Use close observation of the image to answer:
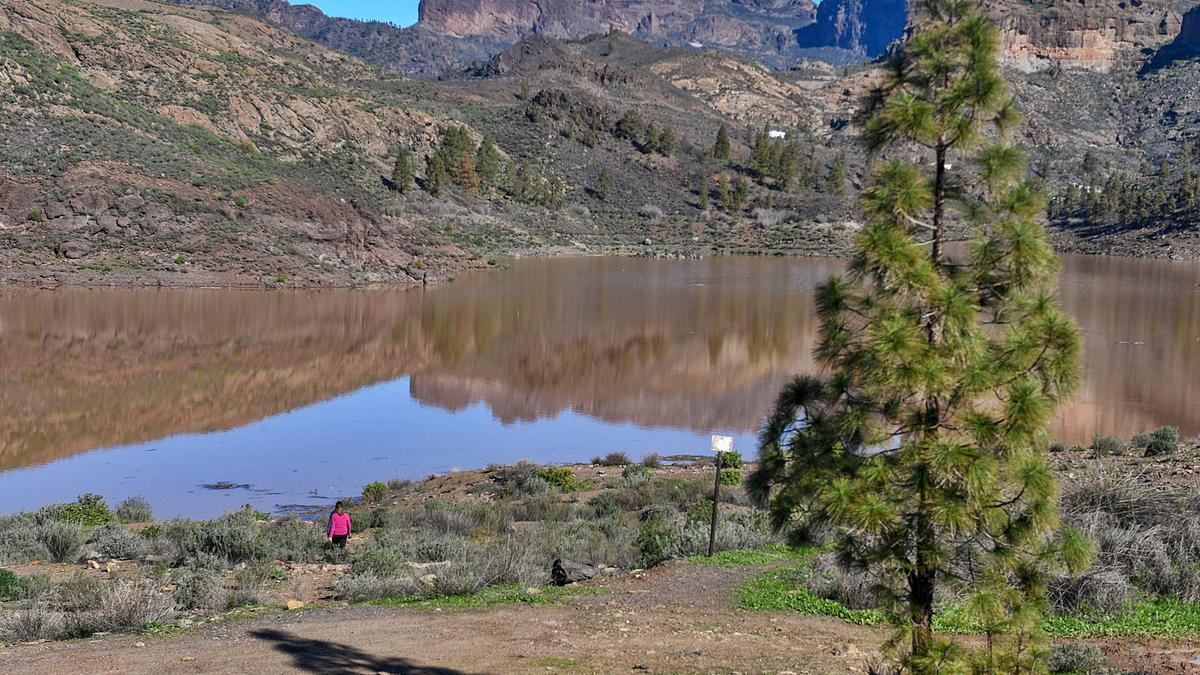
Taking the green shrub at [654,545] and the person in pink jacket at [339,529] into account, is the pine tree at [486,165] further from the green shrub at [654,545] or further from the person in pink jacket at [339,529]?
the green shrub at [654,545]

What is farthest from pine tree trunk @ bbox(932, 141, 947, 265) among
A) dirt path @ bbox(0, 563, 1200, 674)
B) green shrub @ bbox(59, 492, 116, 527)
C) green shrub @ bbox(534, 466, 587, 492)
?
green shrub @ bbox(534, 466, 587, 492)

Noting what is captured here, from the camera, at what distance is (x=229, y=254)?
53.1m

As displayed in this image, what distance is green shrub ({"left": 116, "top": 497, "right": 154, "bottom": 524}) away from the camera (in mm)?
16828

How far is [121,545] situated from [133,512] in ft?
12.2

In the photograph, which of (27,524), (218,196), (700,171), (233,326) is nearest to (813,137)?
(700,171)

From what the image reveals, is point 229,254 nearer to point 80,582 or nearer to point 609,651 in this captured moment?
point 80,582

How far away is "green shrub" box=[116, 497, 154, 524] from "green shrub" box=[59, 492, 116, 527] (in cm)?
19

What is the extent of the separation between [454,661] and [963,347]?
15.5 feet

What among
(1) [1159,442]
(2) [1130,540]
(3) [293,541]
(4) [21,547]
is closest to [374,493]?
(3) [293,541]

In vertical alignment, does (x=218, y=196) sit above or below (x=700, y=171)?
→ below

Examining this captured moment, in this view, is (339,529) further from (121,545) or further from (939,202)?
(939,202)

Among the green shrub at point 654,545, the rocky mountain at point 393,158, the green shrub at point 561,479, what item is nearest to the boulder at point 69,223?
the rocky mountain at point 393,158

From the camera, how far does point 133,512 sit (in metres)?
17.0

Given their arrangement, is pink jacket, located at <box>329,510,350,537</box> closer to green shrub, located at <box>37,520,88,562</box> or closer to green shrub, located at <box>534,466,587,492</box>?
green shrub, located at <box>37,520,88,562</box>
